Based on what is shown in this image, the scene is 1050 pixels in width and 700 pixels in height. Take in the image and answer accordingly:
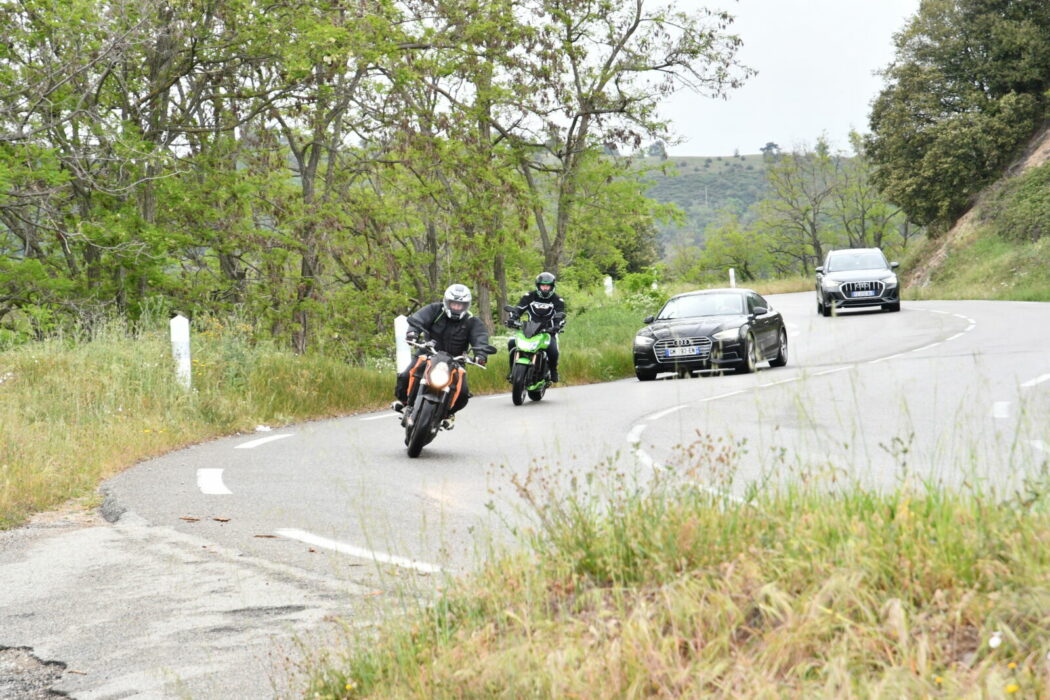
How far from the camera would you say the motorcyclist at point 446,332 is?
42.2 feet

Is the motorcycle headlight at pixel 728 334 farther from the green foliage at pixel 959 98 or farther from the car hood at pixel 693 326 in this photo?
the green foliage at pixel 959 98

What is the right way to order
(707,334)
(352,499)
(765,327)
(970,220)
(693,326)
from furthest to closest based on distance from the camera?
1. (970,220)
2. (765,327)
3. (693,326)
4. (707,334)
5. (352,499)

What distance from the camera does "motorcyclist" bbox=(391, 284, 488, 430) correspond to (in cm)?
1287

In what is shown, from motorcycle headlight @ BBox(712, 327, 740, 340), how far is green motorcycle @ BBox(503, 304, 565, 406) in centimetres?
384

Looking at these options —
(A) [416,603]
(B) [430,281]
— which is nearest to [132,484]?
(A) [416,603]

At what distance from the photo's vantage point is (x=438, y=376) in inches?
480

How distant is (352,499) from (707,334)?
14198mm

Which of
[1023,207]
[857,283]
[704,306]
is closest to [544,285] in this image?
[704,306]

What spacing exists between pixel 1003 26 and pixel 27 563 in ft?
191

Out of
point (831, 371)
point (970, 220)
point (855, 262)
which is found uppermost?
point (970, 220)

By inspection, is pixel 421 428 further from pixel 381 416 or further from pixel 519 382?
pixel 519 382

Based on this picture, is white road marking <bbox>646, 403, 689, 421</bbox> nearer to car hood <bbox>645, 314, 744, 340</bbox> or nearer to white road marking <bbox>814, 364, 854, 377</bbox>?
white road marking <bbox>814, 364, 854, 377</bbox>

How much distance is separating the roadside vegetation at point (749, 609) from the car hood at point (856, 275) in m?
30.2

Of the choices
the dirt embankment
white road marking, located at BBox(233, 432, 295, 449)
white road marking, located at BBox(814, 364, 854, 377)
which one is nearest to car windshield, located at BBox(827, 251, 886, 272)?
white road marking, located at BBox(814, 364, 854, 377)
